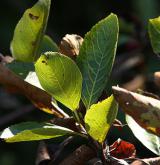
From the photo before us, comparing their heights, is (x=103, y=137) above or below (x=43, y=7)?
below

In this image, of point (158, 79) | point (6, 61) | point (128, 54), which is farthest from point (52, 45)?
point (128, 54)

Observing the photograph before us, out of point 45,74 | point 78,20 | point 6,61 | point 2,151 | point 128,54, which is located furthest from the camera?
point 78,20

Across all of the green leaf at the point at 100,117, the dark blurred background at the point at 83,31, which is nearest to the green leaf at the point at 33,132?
the green leaf at the point at 100,117

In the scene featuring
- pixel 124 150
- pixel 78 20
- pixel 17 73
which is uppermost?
pixel 17 73

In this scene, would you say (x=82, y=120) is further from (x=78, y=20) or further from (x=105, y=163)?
(x=78, y=20)

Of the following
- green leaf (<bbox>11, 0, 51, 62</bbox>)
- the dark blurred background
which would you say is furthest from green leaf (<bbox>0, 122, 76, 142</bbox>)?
the dark blurred background

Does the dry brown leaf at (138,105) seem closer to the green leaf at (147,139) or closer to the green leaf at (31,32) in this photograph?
the green leaf at (147,139)

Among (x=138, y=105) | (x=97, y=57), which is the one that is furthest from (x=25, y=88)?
(x=138, y=105)
